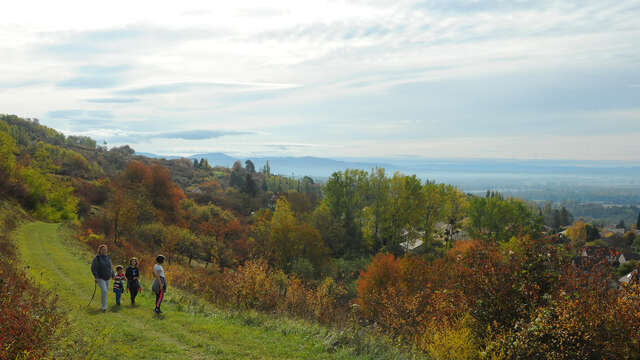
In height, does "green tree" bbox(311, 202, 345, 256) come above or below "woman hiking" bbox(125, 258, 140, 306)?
below

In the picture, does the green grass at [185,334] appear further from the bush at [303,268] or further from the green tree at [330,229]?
the green tree at [330,229]

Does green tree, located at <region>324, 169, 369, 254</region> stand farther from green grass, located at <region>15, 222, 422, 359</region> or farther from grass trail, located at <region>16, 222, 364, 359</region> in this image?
green grass, located at <region>15, 222, 422, 359</region>

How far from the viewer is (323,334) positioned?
38.7 ft

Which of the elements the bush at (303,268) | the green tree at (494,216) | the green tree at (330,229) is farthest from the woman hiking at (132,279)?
the green tree at (494,216)

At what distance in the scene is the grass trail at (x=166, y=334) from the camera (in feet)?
31.4

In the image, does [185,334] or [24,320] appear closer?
[24,320]

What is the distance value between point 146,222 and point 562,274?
144 ft

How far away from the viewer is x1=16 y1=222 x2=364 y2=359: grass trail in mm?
9578

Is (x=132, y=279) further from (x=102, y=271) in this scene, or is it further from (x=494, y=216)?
(x=494, y=216)

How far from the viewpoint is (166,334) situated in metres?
10.9

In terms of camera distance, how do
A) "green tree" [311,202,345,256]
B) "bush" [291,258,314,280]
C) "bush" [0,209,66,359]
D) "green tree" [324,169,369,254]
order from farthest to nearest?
1. "green tree" [324,169,369,254]
2. "green tree" [311,202,345,256]
3. "bush" [291,258,314,280]
4. "bush" [0,209,66,359]

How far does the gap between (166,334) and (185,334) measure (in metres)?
0.53

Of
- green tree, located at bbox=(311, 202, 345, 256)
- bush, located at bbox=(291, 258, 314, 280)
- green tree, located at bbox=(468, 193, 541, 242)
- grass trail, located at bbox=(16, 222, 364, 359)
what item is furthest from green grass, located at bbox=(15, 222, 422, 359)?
green tree, located at bbox=(468, 193, 541, 242)

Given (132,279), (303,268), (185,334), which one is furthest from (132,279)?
(303,268)
